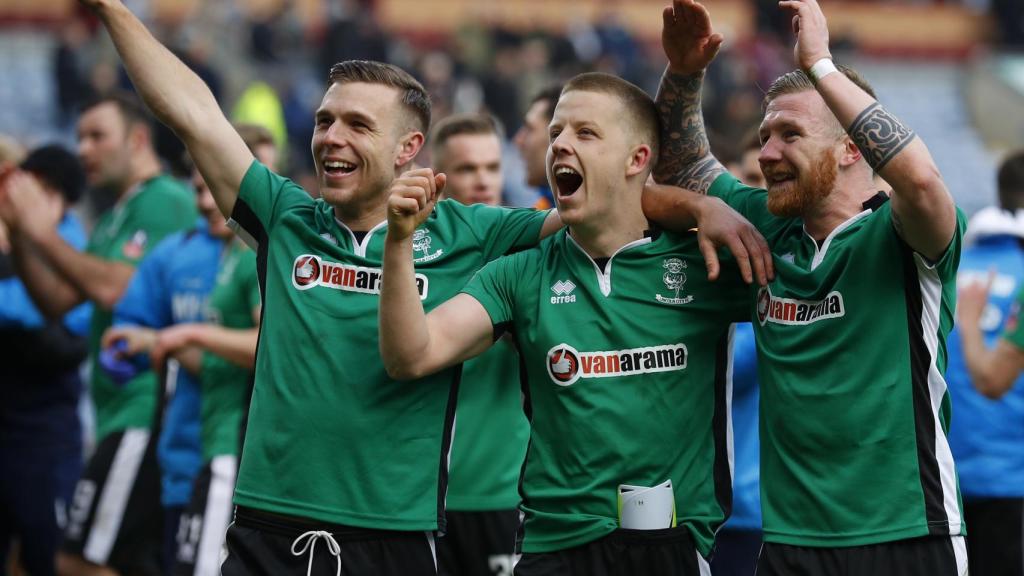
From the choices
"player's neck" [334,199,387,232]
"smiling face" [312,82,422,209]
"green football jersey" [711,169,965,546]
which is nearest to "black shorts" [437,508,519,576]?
"player's neck" [334,199,387,232]

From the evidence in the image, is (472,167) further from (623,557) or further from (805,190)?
(623,557)

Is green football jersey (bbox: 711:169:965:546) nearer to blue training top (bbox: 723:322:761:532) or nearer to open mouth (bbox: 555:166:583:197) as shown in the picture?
open mouth (bbox: 555:166:583:197)

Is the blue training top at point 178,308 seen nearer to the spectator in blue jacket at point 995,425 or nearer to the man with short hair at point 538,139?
the man with short hair at point 538,139

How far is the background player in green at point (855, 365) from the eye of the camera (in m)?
4.50

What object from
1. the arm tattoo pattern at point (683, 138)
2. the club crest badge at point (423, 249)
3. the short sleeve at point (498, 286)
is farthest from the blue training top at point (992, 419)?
the club crest badge at point (423, 249)

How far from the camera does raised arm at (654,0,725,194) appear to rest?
516 centimetres

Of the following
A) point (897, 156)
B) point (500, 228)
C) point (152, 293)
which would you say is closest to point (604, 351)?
point (500, 228)

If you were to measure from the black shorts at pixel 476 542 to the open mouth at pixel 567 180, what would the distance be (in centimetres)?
209

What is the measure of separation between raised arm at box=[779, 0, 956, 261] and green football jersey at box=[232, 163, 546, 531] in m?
1.43

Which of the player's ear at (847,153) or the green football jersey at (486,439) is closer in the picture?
the player's ear at (847,153)

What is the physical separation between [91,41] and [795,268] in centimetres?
2057

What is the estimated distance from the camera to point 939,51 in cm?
3450

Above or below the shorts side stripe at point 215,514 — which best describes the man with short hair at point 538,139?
above

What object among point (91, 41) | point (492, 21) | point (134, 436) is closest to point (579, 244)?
point (134, 436)
